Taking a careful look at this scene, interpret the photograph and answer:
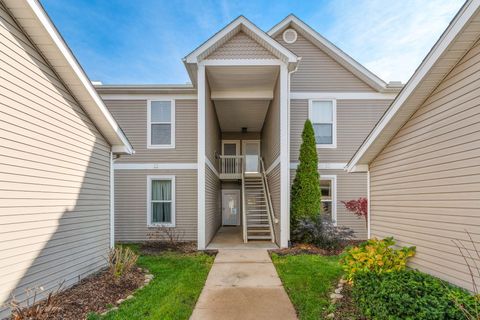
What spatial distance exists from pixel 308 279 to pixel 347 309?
1373 mm

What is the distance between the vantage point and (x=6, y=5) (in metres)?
3.93

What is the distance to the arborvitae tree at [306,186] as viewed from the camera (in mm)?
9148

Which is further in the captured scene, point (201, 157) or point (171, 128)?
point (171, 128)

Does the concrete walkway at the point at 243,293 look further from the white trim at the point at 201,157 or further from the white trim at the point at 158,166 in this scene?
the white trim at the point at 158,166

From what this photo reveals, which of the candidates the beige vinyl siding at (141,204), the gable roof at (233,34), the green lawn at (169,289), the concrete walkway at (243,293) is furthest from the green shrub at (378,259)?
the beige vinyl siding at (141,204)

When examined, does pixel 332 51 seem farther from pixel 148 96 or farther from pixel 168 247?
pixel 168 247

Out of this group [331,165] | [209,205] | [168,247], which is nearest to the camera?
[168,247]

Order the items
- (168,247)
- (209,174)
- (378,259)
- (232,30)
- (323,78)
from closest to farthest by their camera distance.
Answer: (378,259)
(232,30)
(168,247)
(209,174)
(323,78)

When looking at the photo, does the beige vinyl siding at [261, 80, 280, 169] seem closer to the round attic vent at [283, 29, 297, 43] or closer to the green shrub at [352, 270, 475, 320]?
the round attic vent at [283, 29, 297, 43]

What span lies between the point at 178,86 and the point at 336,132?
596 cm

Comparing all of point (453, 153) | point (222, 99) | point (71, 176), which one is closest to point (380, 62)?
point (222, 99)

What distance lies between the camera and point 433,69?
4148 millimetres

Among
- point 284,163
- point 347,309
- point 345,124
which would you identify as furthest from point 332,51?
point 347,309

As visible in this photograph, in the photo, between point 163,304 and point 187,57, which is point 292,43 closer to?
point 187,57
